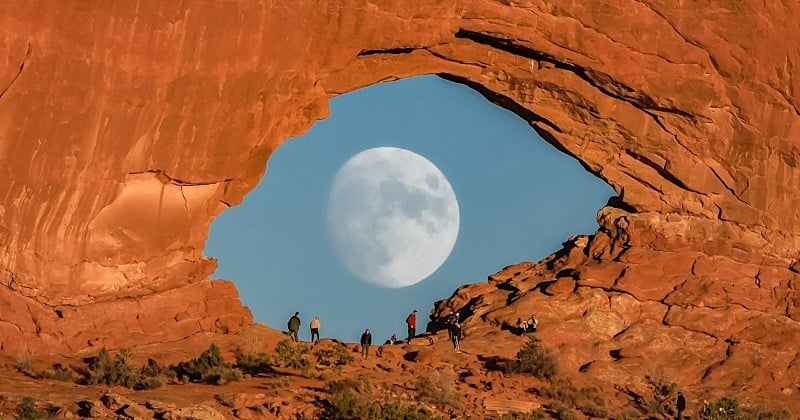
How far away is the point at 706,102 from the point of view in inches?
1805

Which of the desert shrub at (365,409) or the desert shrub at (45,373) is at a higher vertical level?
the desert shrub at (45,373)

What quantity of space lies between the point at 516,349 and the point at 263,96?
375 inches

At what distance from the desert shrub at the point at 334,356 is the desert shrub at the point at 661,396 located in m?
7.57

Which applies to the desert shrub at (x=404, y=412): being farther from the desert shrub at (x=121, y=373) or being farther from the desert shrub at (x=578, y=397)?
the desert shrub at (x=121, y=373)

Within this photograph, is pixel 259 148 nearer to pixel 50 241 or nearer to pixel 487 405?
pixel 50 241

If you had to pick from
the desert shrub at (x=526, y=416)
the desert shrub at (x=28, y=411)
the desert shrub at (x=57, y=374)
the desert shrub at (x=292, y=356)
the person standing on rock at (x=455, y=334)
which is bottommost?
the desert shrub at (x=28, y=411)

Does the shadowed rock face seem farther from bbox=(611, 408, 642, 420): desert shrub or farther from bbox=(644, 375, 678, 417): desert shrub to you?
bbox=(611, 408, 642, 420): desert shrub

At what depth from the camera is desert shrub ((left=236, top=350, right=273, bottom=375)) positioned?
3956 cm

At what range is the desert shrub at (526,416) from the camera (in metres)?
36.9

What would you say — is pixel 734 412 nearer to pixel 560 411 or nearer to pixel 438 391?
pixel 560 411

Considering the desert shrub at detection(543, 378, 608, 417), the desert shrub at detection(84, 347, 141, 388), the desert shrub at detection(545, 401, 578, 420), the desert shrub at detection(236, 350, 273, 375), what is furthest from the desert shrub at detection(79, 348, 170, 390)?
the desert shrub at detection(543, 378, 608, 417)

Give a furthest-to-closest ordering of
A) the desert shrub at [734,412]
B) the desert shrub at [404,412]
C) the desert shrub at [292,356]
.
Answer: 1. the desert shrub at [292,356]
2. the desert shrub at [734,412]
3. the desert shrub at [404,412]

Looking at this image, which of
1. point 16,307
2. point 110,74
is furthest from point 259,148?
point 16,307

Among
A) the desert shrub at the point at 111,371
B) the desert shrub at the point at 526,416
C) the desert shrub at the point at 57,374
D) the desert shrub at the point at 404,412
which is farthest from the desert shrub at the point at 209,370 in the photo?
the desert shrub at the point at 526,416
